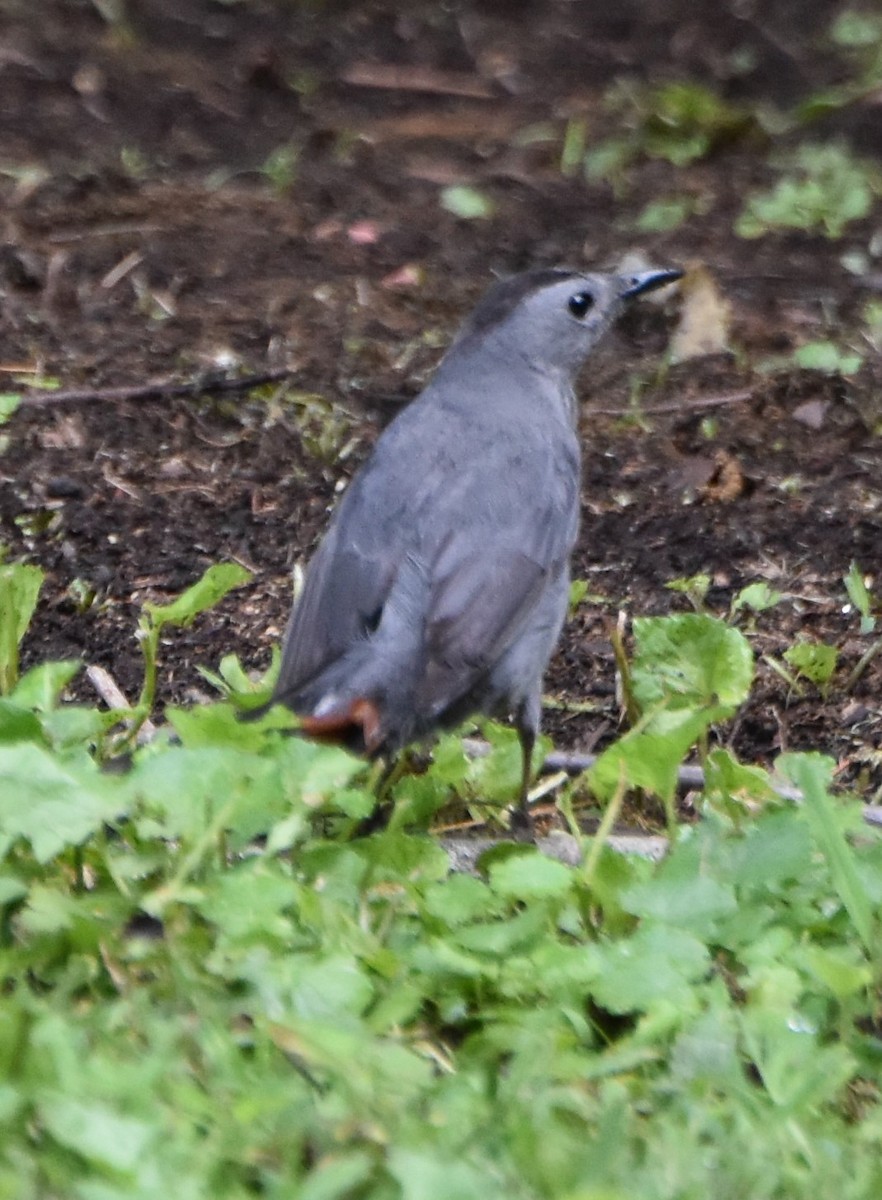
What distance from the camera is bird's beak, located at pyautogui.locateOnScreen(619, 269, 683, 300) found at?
567 cm

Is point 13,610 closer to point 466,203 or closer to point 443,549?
point 443,549

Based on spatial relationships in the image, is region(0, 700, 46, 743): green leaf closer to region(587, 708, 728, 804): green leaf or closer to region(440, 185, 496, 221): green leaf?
region(587, 708, 728, 804): green leaf

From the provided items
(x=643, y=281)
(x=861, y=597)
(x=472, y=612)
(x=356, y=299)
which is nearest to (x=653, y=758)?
(x=472, y=612)

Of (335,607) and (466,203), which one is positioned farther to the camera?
(466,203)

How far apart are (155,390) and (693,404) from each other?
1676 mm

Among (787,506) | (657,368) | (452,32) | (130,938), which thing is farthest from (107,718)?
(452,32)

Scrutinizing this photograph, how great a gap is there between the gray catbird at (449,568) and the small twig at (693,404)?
0.77 metres

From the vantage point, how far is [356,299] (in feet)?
22.0

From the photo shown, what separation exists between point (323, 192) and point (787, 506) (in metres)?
2.66

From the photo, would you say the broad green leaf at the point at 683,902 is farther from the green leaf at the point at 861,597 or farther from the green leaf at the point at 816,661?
the green leaf at the point at 861,597

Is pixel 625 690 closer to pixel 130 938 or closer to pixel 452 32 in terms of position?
pixel 130 938

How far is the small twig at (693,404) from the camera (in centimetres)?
608

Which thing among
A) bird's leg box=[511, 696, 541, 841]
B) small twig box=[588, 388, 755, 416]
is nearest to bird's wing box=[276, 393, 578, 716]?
bird's leg box=[511, 696, 541, 841]

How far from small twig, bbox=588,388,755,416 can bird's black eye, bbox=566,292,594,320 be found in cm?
62
